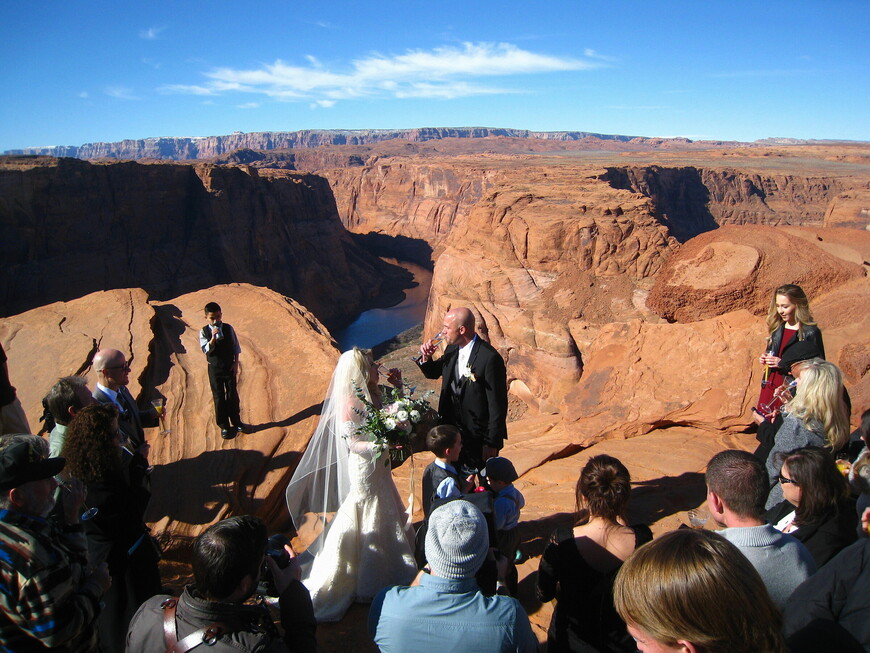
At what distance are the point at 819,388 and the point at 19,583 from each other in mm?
4480

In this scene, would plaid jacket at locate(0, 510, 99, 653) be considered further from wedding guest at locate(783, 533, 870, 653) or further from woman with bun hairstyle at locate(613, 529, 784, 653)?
wedding guest at locate(783, 533, 870, 653)

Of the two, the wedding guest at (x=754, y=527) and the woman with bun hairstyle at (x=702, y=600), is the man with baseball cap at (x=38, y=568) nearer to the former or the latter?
the woman with bun hairstyle at (x=702, y=600)

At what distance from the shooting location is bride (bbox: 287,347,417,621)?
393cm

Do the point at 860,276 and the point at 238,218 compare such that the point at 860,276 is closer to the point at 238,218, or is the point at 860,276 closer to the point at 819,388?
the point at 819,388

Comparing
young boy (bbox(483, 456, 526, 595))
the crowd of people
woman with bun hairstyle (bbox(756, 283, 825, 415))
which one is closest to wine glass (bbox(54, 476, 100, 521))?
the crowd of people

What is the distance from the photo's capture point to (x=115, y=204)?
34.6 meters

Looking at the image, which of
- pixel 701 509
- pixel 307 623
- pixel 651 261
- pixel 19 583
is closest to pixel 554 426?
pixel 701 509

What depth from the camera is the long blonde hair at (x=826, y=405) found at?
3.50 meters

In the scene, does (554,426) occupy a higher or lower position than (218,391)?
lower

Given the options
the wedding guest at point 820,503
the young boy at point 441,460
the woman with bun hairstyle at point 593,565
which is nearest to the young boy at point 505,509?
the young boy at point 441,460

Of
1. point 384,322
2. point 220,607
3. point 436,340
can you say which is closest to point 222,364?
point 436,340

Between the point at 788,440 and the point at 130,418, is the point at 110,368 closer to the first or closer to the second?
the point at 130,418

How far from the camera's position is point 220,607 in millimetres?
2023

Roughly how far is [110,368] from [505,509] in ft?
11.2
